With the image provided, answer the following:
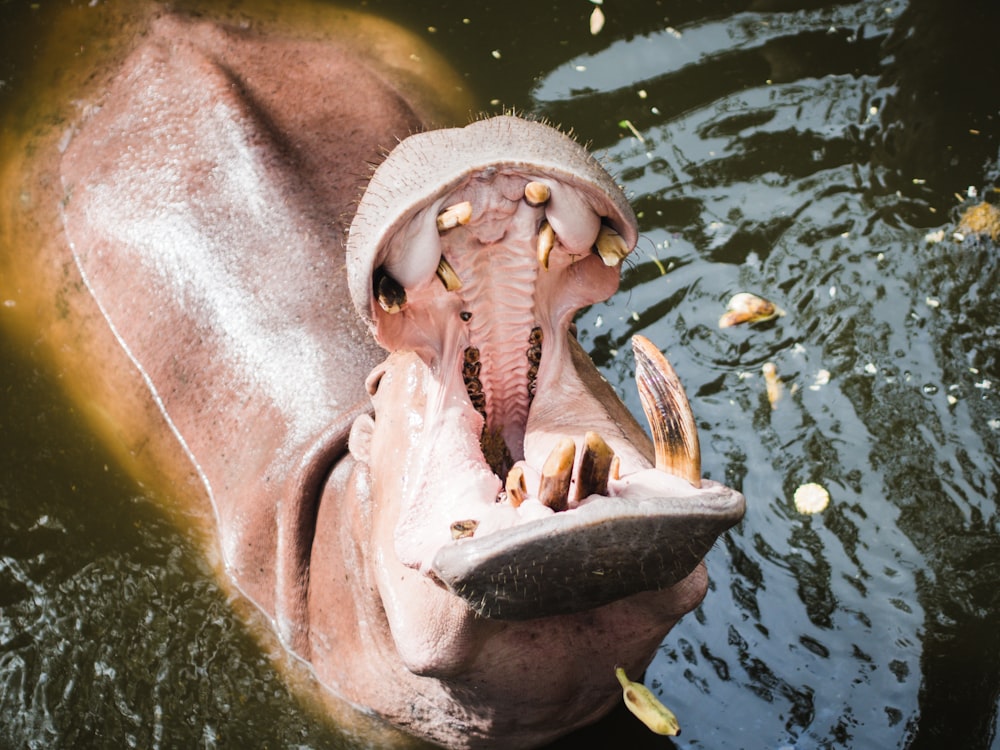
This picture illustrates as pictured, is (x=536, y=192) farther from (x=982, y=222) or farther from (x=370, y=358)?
(x=982, y=222)

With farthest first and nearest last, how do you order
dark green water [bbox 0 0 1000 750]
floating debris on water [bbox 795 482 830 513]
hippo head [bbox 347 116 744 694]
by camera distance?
1. floating debris on water [bbox 795 482 830 513]
2. dark green water [bbox 0 0 1000 750]
3. hippo head [bbox 347 116 744 694]

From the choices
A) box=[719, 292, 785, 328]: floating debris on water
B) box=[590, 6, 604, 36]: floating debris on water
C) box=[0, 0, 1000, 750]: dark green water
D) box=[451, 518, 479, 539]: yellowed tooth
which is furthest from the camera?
box=[590, 6, 604, 36]: floating debris on water

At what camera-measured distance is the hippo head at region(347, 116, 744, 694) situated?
7.64 feet

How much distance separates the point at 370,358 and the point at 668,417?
1752 millimetres

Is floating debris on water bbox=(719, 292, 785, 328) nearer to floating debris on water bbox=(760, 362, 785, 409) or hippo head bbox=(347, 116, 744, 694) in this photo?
floating debris on water bbox=(760, 362, 785, 409)

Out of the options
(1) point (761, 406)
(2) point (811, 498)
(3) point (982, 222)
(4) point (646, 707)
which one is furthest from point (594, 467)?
(3) point (982, 222)

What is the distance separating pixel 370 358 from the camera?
163 inches

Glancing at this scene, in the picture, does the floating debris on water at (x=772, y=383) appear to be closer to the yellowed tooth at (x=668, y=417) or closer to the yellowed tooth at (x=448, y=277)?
the yellowed tooth at (x=668, y=417)

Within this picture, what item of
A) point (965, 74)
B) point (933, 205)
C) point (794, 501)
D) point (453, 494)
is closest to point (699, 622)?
point (794, 501)

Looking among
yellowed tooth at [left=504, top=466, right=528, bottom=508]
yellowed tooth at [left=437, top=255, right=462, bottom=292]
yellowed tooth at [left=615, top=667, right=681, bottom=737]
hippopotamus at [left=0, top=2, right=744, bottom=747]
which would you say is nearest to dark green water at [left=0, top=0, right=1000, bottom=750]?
hippopotamus at [left=0, top=2, right=744, bottom=747]

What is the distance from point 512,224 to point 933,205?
128 inches

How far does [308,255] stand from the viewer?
14.2ft

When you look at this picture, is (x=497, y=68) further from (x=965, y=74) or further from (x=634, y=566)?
(x=634, y=566)

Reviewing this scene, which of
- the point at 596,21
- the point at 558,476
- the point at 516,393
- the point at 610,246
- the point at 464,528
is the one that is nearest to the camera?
the point at 558,476
